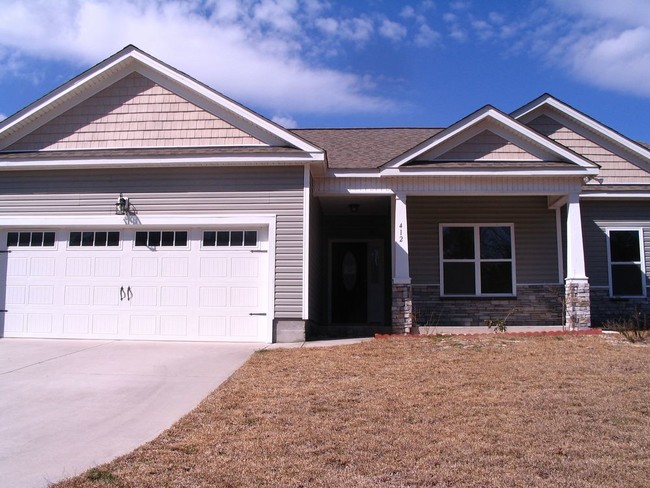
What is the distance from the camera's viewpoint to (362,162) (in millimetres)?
12945

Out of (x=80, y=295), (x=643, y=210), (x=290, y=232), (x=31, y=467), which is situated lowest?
(x=31, y=467)

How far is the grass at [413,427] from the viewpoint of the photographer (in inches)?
180

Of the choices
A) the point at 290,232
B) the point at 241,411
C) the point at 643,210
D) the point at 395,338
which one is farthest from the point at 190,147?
the point at 643,210

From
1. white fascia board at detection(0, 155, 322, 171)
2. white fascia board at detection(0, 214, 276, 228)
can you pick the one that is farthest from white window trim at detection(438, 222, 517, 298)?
white fascia board at detection(0, 214, 276, 228)

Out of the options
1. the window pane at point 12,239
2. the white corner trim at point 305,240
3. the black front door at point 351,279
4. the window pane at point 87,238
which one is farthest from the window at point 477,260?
the window pane at point 12,239

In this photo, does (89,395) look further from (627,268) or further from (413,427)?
(627,268)

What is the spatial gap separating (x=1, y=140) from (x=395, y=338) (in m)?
8.97

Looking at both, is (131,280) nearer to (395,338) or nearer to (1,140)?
(1,140)

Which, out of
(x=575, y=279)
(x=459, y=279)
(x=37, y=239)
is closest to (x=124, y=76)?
(x=37, y=239)

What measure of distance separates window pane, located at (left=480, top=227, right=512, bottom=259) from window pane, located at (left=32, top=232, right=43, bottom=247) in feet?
31.7

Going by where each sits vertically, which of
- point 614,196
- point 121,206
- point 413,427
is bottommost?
point 413,427

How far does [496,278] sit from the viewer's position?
13.9 m

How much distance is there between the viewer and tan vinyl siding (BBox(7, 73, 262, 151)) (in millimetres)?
11922

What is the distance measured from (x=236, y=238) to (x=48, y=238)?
387 cm
